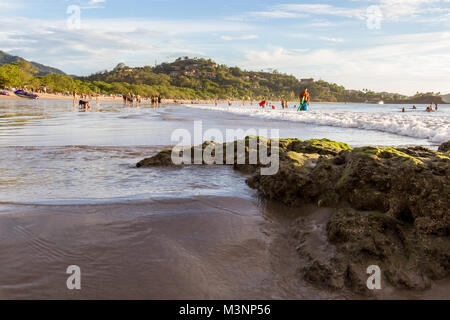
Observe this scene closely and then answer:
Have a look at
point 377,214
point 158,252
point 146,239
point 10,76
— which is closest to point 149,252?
point 158,252

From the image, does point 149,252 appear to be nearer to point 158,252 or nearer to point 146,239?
point 158,252

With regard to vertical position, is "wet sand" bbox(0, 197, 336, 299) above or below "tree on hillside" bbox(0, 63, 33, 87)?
→ below

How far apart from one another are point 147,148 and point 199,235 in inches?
234

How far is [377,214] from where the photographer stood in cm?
295

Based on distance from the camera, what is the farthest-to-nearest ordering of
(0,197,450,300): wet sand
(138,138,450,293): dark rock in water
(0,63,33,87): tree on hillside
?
1. (0,63,33,87): tree on hillside
2. (138,138,450,293): dark rock in water
3. (0,197,450,300): wet sand

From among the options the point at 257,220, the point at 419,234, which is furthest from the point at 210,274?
the point at 419,234

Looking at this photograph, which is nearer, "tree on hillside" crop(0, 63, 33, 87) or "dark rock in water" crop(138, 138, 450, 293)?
"dark rock in water" crop(138, 138, 450, 293)

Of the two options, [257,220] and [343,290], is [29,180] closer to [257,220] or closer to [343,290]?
[257,220]

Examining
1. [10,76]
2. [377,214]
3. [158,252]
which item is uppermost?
[10,76]

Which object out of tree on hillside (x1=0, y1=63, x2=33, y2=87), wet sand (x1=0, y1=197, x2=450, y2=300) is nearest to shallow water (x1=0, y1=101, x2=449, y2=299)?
wet sand (x1=0, y1=197, x2=450, y2=300)

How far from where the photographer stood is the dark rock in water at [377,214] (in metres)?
2.51

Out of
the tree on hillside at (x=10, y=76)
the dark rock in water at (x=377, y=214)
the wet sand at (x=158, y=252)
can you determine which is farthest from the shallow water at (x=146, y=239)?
the tree on hillside at (x=10, y=76)

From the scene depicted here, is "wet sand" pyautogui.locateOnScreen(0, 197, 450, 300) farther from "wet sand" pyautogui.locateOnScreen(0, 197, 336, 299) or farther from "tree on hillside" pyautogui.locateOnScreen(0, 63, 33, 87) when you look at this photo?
"tree on hillside" pyautogui.locateOnScreen(0, 63, 33, 87)

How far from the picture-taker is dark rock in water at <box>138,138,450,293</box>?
2.51 meters
